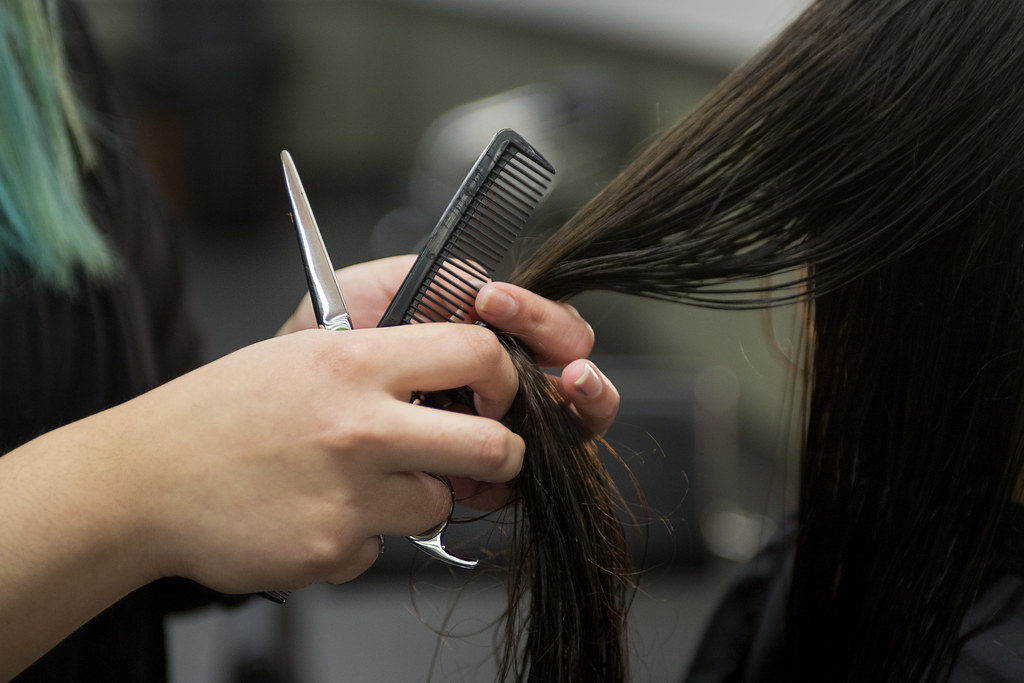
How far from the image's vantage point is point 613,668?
0.66 meters

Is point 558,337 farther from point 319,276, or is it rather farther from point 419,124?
point 419,124

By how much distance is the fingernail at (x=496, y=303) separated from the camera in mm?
564

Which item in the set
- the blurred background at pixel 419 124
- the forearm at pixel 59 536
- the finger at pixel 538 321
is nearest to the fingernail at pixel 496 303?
the finger at pixel 538 321

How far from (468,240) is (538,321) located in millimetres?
80

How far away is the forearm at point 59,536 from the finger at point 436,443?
157 mm

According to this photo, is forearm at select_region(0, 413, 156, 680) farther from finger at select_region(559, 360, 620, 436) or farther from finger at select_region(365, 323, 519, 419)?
finger at select_region(559, 360, 620, 436)

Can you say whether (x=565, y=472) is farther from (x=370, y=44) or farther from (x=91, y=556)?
(x=370, y=44)

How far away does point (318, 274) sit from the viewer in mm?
572

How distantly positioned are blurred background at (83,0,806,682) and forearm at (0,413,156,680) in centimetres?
146

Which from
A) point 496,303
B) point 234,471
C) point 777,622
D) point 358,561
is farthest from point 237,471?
point 777,622

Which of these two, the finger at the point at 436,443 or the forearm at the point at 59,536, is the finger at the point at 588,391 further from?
the forearm at the point at 59,536

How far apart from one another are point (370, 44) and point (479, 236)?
1.95 meters

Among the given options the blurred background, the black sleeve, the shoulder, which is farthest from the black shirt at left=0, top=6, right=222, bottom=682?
the blurred background

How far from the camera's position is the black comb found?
565mm
